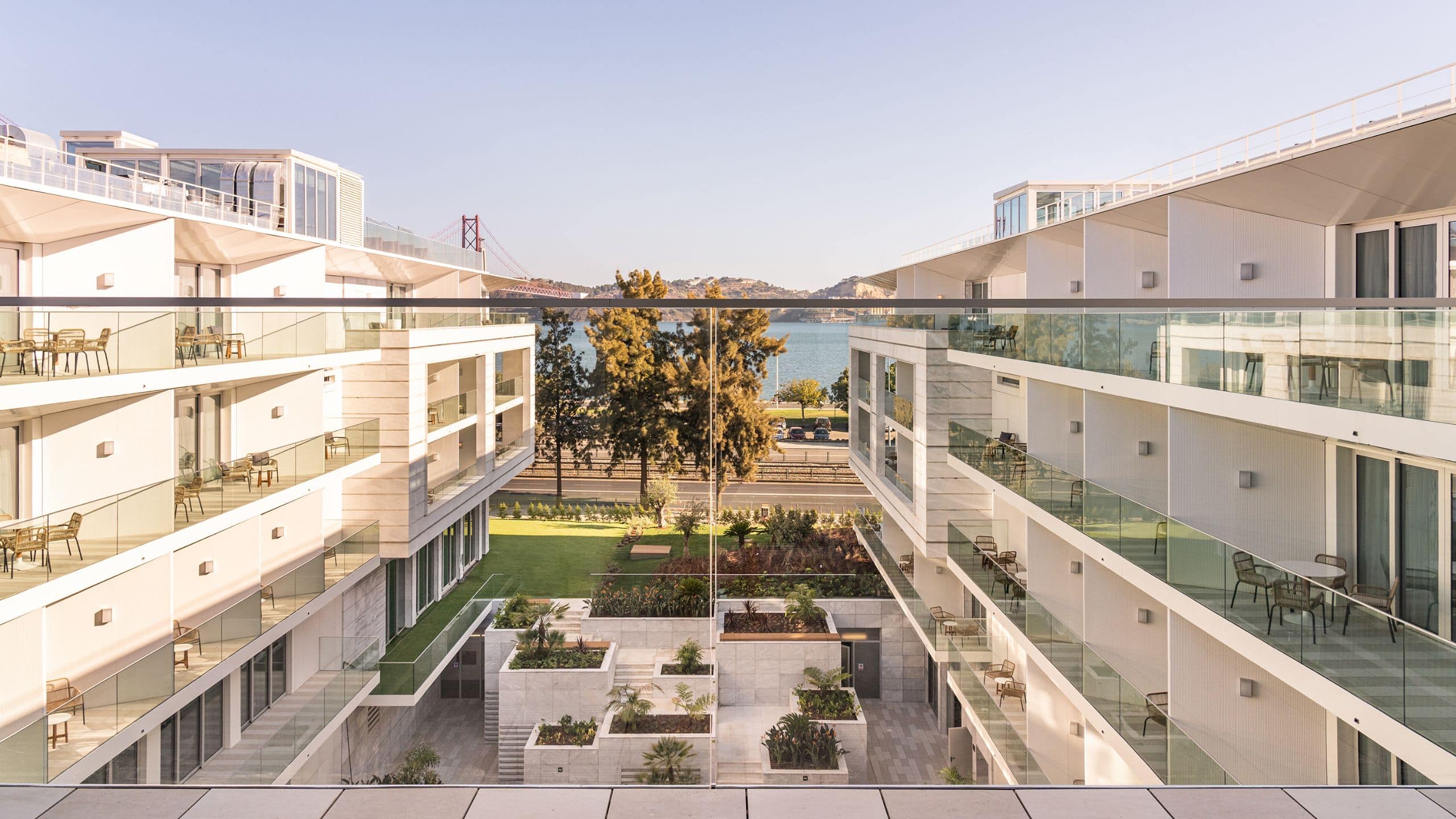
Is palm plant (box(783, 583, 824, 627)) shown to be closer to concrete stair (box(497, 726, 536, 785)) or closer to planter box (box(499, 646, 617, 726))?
planter box (box(499, 646, 617, 726))

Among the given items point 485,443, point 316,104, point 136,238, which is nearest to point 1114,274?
point 485,443

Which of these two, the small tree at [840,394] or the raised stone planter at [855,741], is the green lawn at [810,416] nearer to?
the small tree at [840,394]

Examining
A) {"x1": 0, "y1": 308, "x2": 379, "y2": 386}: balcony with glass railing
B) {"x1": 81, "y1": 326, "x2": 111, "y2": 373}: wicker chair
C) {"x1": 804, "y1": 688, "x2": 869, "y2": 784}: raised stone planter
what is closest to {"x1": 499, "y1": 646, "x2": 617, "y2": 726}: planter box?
{"x1": 804, "y1": 688, "x2": 869, "y2": 784}: raised stone planter

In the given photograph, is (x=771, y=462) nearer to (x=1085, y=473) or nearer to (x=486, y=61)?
(x=1085, y=473)

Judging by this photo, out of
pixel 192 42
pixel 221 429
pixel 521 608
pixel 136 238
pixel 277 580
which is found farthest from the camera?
pixel 192 42

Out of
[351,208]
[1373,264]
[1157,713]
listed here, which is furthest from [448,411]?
[351,208]

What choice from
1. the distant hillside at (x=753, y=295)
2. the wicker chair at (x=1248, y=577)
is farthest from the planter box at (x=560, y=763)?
the wicker chair at (x=1248, y=577)

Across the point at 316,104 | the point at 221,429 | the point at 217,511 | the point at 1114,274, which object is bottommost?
the point at 217,511
